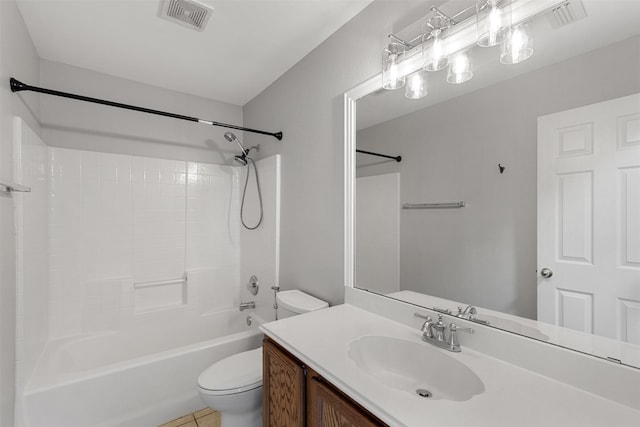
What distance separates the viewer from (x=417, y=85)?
125cm

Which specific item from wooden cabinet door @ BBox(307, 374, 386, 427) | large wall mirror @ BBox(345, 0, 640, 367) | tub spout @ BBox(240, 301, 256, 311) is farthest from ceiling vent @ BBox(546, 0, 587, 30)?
tub spout @ BBox(240, 301, 256, 311)

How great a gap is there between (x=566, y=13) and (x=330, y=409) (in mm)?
1412

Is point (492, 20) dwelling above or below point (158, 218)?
above

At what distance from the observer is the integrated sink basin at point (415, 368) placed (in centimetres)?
91

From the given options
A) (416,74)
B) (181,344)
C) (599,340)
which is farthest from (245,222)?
(599,340)

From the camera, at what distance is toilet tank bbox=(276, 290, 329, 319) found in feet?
5.23

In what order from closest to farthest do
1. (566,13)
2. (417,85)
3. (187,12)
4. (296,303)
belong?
(566,13) → (417,85) → (187,12) → (296,303)

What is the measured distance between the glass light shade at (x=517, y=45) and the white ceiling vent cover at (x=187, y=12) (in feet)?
4.75

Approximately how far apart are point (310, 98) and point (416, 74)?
0.80 metres

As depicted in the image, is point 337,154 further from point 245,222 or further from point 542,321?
point 245,222

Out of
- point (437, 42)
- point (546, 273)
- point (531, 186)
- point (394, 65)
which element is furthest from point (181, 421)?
point (437, 42)

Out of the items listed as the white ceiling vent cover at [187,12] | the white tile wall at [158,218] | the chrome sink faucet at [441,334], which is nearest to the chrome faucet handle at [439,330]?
the chrome sink faucet at [441,334]

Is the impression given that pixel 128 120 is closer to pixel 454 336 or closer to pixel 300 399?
pixel 300 399

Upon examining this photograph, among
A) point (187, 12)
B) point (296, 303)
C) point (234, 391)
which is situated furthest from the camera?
point (296, 303)
